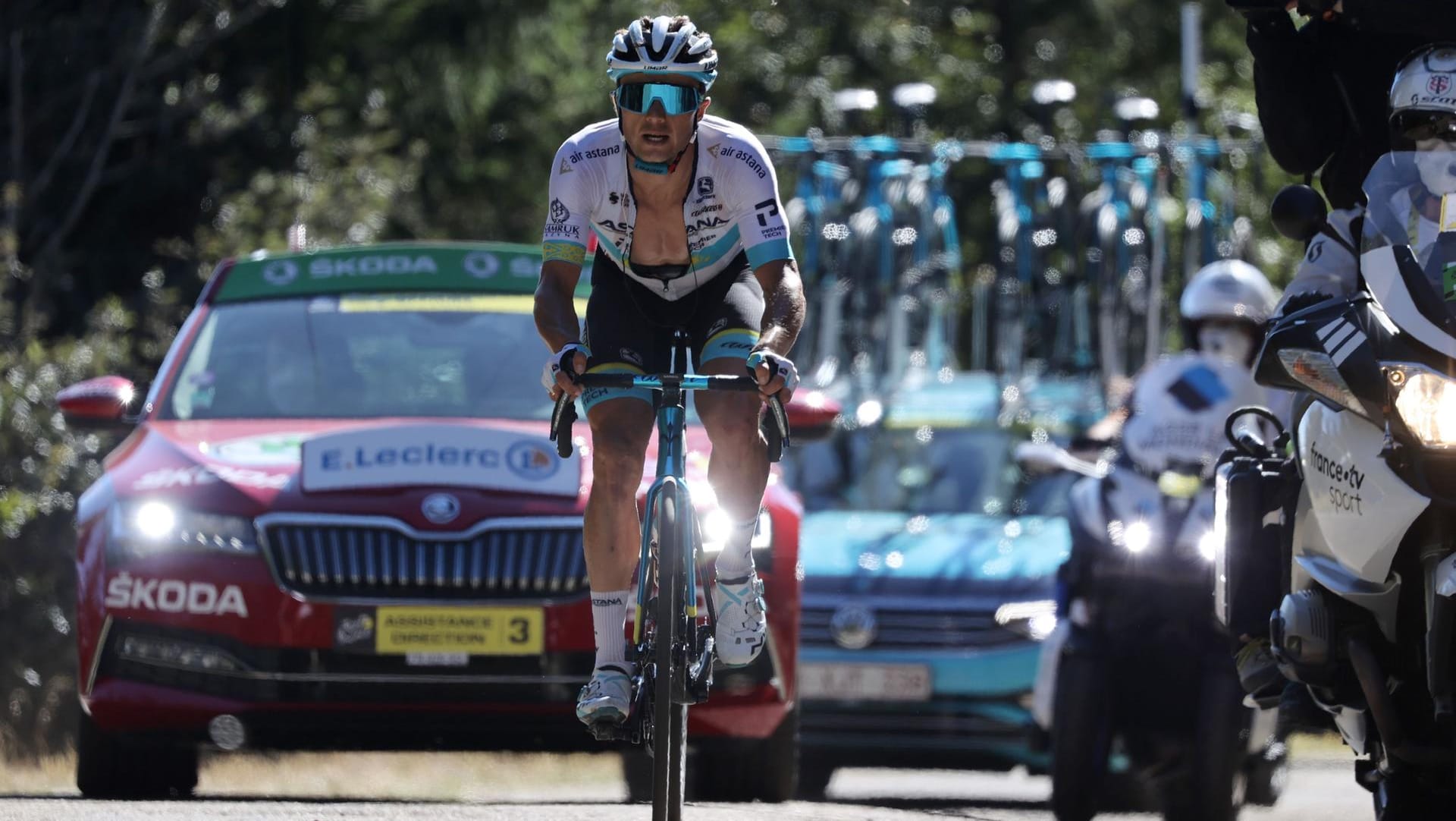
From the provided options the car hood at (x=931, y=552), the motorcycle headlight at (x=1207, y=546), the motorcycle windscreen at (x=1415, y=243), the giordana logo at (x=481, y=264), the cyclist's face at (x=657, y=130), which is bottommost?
the car hood at (x=931, y=552)

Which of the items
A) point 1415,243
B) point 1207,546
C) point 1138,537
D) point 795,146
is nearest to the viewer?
point 1415,243

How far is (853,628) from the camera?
12.3 m

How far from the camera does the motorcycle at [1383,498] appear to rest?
6520 millimetres

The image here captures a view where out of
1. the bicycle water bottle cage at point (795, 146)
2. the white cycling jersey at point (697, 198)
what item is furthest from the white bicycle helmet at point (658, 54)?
the bicycle water bottle cage at point (795, 146)

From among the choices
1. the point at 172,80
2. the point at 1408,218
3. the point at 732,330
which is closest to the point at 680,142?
the point at 732,330

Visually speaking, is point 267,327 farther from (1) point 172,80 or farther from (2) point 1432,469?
(1) point 172,80

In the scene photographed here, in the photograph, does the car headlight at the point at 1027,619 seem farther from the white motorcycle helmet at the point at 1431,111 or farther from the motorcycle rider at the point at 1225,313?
the white motorcycle helmet at the point at 1431,111

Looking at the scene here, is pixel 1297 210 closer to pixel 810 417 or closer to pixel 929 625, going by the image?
pixel 810 417

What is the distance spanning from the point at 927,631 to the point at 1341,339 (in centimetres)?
563

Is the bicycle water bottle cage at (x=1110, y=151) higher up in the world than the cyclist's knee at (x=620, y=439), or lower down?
higher up

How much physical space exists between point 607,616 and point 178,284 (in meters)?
12.1

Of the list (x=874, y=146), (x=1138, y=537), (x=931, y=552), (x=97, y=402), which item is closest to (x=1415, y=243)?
(x=1138, y=537)

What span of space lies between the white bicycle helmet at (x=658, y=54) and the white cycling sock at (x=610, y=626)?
138 cm

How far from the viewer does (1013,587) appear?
12.4 m
